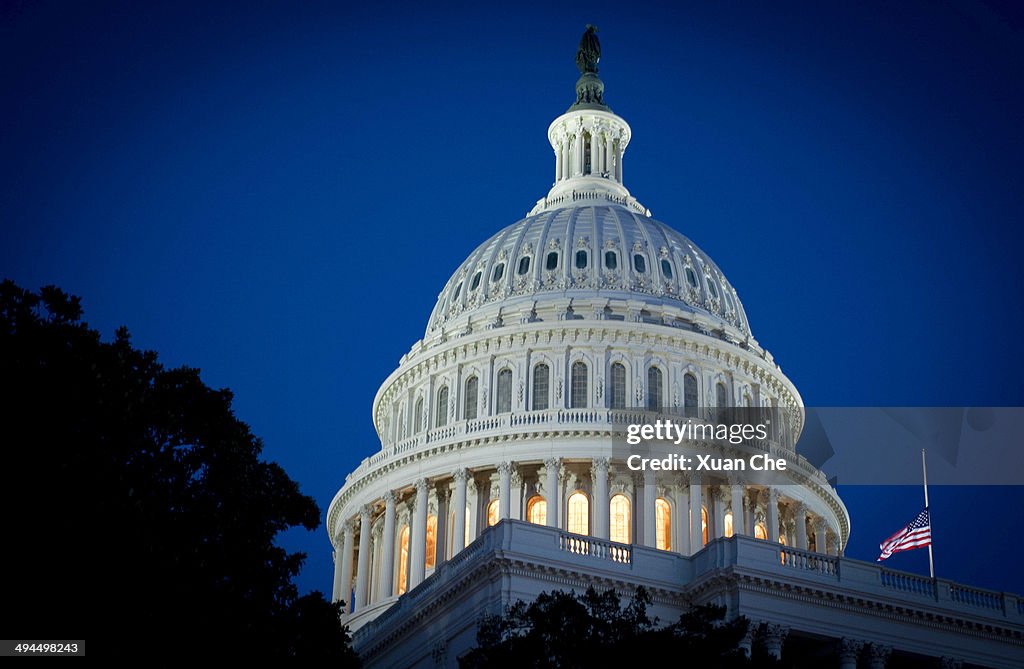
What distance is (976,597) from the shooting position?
187ft

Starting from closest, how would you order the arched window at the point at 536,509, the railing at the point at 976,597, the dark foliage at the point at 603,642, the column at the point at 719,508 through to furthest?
the dark foliage at the point at 603,642 < the railing at the point at 976,597 < the arched window at the point at 536,509 < the column at the point at 719,508

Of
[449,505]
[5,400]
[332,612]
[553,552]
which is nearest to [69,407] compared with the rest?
[5,400]

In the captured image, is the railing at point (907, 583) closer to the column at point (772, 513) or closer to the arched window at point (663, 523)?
the arched window at point (663, 523)

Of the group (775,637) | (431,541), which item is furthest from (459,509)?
(775,637)

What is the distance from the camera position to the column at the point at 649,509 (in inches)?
3063

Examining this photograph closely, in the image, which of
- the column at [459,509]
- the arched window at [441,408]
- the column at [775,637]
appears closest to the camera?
the column at [775,637]

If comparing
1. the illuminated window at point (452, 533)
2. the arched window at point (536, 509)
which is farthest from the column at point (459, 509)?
the arched window at point (536, 509)

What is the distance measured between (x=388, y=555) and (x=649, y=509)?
1420cm

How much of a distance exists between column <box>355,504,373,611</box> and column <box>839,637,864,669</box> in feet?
115

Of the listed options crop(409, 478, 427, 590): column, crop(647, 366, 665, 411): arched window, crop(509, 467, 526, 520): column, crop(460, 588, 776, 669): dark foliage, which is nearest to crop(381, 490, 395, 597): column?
crop(409, 478, 427, 590): column

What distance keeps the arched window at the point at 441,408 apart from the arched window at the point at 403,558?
6.37m

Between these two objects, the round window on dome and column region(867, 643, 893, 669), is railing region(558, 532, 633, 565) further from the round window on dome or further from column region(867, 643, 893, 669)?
the round window on dome

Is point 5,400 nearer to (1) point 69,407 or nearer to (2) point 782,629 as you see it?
(1) point 69,407

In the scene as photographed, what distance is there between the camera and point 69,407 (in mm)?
37875
